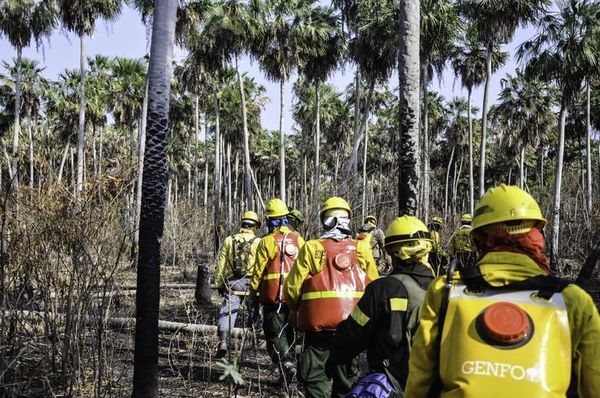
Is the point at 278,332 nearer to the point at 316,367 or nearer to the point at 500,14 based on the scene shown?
the point at 316,367

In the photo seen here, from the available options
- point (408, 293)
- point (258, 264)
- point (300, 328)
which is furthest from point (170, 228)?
point (408, 293)

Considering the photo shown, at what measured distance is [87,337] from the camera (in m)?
5.02

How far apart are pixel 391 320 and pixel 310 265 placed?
1.54 m

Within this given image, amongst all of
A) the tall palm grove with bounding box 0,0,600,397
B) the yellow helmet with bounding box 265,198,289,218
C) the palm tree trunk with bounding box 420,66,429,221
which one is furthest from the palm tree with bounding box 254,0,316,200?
the yellow helmet with bounding box 265,198,289,218

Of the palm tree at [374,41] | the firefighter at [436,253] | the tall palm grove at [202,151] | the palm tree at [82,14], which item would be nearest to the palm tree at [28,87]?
the tall palm grove at [202,151]

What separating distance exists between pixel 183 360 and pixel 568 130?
34000mm

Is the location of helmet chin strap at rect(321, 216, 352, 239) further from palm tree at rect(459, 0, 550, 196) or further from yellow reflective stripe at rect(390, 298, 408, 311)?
palm tree at rect(459, 0, 550, 196)

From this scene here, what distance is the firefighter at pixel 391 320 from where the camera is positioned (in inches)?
116

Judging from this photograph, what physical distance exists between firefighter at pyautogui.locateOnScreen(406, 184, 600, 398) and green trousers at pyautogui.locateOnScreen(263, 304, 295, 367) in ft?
12.9

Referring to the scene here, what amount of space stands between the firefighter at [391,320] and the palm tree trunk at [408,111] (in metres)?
3.94

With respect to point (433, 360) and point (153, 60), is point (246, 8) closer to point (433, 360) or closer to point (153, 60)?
point (153, 60)

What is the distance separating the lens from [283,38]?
87.7ft

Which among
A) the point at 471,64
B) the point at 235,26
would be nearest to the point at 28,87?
the point at 235,26

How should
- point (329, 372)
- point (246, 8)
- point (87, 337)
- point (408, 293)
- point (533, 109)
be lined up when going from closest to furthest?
point (408, 293) < point (329, 372) < point (87, 337) < point (246, 8) < point (533, 109)
